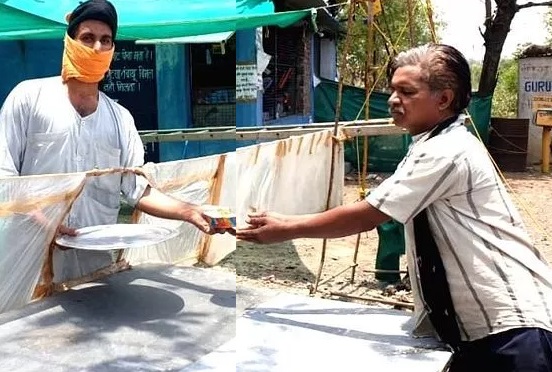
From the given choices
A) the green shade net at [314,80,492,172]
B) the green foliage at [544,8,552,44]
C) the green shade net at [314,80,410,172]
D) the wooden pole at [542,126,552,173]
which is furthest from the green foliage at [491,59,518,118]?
the green shade net at [314,80,410,172]

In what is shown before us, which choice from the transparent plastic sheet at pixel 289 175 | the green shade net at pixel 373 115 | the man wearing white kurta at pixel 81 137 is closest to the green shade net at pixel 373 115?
the green shade net at pixel 373 115

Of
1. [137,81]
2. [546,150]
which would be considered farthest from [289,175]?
[546,150]

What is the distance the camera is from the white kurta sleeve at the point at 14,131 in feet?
6.55

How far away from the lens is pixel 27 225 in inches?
73.8

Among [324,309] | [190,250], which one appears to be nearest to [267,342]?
[324,309]

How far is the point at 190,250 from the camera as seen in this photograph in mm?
2770

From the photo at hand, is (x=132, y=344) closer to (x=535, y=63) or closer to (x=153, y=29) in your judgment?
(x=153, y=29)

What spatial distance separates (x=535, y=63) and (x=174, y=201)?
9.44 metres

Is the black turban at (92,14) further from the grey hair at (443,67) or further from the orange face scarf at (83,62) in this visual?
the grey hair at (443,67)

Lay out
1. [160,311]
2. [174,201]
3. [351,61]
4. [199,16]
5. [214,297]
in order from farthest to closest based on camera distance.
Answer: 1. [351,61]
2. [199,16]
3. [174,201]
4. [214,297]
5. [160,311]

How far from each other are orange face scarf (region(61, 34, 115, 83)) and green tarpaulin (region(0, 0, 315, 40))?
4.37 feet

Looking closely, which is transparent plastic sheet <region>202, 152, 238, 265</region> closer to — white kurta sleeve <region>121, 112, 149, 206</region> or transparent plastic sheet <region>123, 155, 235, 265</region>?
transparent plastic sheet <region>123, 155, 235, 265</region>

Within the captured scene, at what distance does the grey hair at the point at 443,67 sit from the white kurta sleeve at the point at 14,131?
3.89 feet

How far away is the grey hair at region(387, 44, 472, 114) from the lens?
1.49 m
